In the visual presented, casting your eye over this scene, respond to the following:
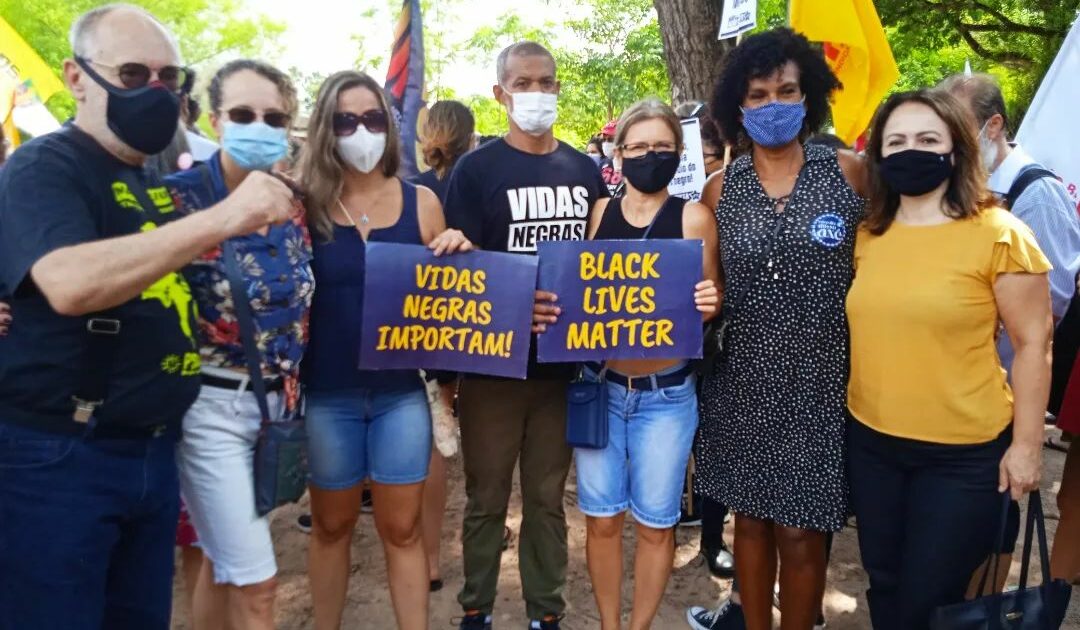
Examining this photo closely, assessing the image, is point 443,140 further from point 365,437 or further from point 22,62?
point 22,62

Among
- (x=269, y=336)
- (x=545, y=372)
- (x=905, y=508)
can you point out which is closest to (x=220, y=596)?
(x=269, y=336)

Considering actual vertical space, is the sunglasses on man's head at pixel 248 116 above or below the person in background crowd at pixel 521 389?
above

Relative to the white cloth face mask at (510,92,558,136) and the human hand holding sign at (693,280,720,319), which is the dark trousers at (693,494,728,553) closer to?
the human hand holding sign at (693,280,720,319)

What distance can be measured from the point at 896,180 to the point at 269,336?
215 cm

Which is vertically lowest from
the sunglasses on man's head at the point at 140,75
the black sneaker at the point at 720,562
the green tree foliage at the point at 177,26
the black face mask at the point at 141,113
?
the black sneaker at the point at 720,562

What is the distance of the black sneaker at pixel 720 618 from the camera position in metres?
→ 3.62

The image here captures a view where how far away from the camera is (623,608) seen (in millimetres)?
3916

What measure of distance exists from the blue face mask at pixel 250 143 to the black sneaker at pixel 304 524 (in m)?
2.82

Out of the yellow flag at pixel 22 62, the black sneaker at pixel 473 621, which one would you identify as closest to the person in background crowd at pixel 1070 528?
the black sneaker at pixel 473 621

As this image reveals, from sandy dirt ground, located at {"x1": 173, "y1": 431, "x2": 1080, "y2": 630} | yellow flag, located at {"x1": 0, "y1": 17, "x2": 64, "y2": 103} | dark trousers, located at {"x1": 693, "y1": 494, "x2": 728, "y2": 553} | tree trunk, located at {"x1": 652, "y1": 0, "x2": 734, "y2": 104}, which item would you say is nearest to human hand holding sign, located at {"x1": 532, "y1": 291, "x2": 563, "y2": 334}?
sandy dirt ground, located at {"x1": 173, "y1": 431, "x2": 1080, "y2": 630}

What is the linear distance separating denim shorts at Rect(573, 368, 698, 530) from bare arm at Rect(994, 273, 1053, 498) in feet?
3.64

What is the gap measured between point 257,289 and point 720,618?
8.38ft

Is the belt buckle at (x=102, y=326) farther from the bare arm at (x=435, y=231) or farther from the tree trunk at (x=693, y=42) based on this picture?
the tree trunk at (x=693, y=42)

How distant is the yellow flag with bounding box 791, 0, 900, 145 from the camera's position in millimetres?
5203
